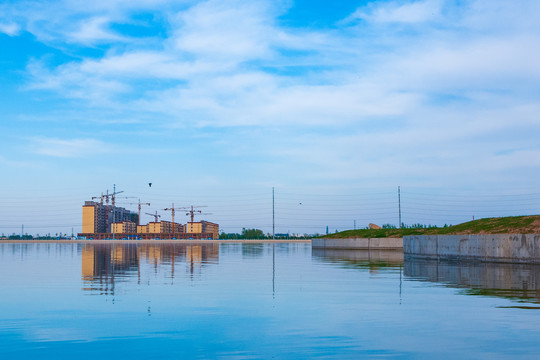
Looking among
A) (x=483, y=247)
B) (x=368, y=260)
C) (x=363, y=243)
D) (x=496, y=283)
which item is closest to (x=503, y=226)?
(x=483, y=247)

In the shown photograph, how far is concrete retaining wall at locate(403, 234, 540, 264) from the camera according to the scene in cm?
2556

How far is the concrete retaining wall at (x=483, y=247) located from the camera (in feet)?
83.9

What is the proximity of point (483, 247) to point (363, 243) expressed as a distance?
86.7ft

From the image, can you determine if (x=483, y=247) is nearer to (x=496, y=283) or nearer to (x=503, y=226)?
(x=503, y=226)

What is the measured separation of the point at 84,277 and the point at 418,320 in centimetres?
1386

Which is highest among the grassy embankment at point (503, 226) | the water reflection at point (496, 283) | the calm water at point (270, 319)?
the grassy embankment at point (503, 226)

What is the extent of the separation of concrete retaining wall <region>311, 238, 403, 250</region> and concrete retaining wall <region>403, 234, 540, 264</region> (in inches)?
729

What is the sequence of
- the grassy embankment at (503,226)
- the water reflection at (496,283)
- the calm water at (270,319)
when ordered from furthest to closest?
the grassy embankment at (503,226) < the water reflection at (496,283) < the calm water at (270,319)

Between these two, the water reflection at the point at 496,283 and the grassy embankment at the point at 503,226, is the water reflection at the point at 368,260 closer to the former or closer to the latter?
the water reflection at the point at 496,283

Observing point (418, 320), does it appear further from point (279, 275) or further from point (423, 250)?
point (423, 250)

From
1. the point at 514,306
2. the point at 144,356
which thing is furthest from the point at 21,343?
the point at 514,306

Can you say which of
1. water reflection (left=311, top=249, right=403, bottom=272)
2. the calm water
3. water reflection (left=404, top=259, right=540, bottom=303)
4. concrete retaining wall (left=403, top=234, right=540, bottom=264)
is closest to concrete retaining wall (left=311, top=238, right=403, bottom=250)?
water reflection (left=311, top=249, right=403, bottom=272)

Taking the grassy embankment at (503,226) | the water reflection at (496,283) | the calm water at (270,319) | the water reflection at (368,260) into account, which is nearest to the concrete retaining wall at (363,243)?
the water reflection at (368,260)

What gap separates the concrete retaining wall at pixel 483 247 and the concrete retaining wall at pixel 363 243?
729 inches
